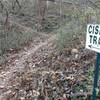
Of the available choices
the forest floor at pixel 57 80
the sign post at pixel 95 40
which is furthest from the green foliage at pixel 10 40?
the sign post at pixel 95 40

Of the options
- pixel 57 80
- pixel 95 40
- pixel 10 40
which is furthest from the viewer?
pixel 10 40

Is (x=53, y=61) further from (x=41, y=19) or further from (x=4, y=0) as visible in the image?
(x=41, y=19)

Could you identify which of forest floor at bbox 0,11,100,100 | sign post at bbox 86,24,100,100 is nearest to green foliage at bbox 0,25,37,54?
forest floor at bbox 0,11,100,100

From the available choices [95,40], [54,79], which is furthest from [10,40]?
[95,40]

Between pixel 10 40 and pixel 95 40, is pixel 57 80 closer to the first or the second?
pixel 95 40

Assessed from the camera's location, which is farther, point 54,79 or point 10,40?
point 10,40

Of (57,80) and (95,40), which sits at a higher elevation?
(95,40)

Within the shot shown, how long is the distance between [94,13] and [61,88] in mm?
3137

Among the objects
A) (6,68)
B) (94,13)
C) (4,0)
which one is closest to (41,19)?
Answer: (4,0)

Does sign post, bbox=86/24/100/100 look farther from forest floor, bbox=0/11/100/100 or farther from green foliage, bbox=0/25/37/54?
green foliage, bbox=0/25/37/54

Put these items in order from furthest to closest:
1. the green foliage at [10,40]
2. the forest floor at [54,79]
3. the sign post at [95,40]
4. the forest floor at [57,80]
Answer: the green foliage at [10,40] < the forest floor at [54,79] < the forest floor at [57,80] < the sign post at [95,40]

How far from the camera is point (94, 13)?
7652 millimetres

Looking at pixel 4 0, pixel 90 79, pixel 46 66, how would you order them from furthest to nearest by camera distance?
pixel 4 0 → pixel 46 66 → pixel 90 79

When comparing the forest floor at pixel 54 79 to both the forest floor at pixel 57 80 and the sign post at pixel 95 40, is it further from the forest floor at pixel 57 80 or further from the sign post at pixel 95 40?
the sign post at pixel 95 40
